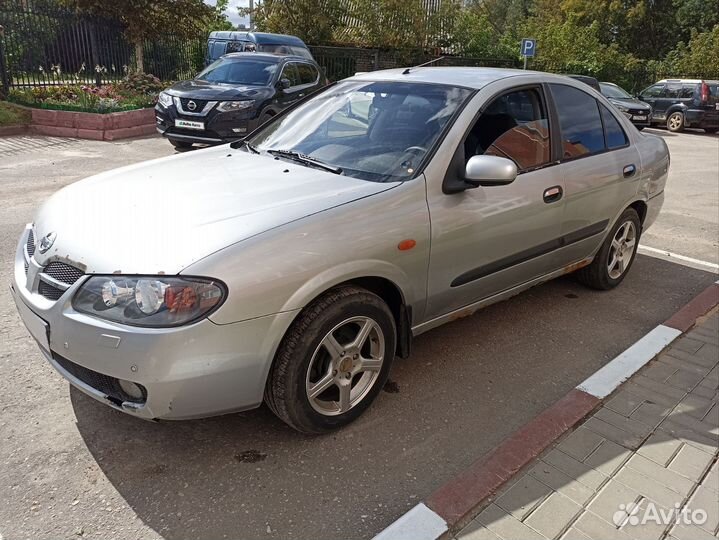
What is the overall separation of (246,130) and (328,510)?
8.30 m

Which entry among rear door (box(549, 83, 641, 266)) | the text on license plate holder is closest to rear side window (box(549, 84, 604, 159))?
rear door (box(549, 83, 641, 266))

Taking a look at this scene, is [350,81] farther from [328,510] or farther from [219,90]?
[219,90]

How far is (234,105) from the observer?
979 cm

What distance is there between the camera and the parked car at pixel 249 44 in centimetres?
1508

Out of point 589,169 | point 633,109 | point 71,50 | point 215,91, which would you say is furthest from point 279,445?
point 633,109

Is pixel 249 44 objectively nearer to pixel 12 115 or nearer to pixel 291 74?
pixel 291 74

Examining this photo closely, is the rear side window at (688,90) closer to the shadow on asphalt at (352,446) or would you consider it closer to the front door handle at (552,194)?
the shadow on asphalt at (352,446)

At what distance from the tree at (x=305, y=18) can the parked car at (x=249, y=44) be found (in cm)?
651

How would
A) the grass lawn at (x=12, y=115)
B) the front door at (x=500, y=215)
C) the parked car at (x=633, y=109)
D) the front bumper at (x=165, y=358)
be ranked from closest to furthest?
the front bumper at (x=165, y=358)
the front door at (x=500, y=215)
the grass lawn at (x=12, y=115)
the parked car at (x=633, y=109)

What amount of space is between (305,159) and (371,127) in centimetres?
45

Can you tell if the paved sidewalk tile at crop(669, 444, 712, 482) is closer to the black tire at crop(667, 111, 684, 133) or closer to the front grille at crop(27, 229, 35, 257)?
the front grille at crop(27, 229, 35, 257)

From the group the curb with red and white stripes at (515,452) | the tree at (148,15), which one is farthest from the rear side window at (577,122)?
the tree at (148,15)

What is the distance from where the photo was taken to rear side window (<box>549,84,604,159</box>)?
13.5ft

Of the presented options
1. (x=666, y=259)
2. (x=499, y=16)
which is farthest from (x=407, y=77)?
(x=499, y=16)
